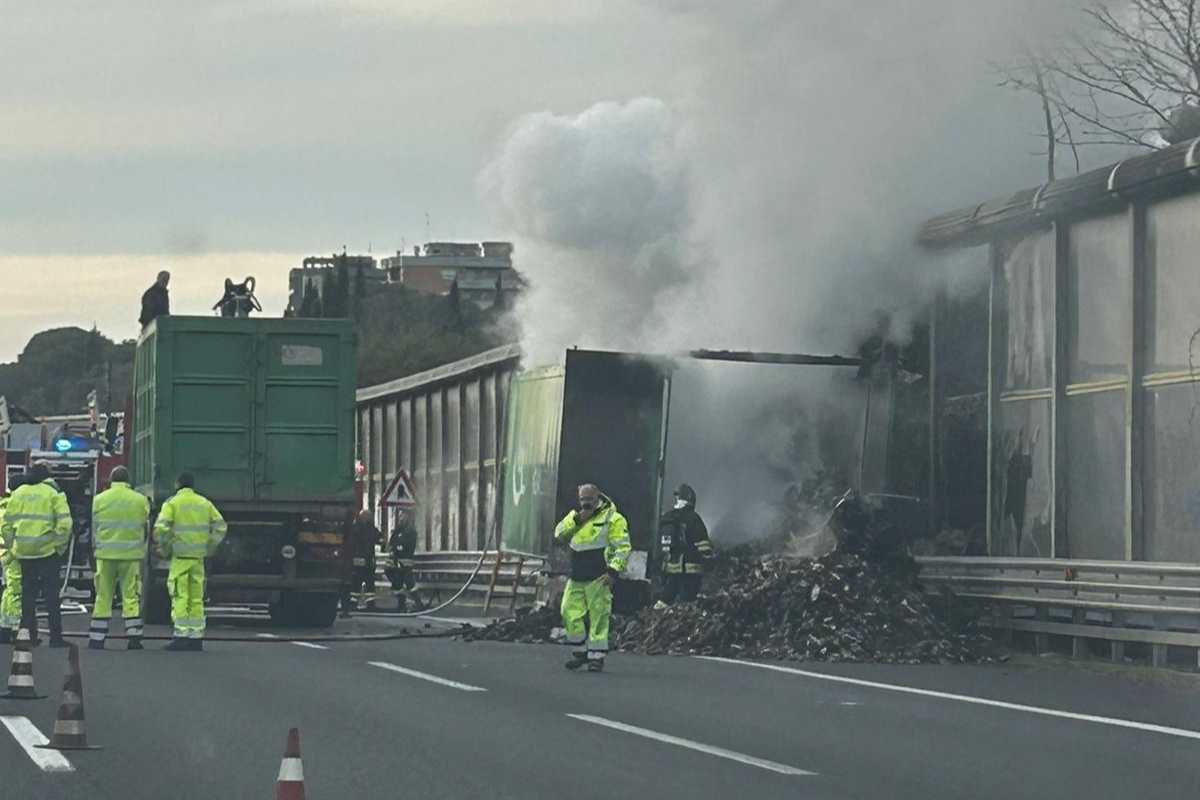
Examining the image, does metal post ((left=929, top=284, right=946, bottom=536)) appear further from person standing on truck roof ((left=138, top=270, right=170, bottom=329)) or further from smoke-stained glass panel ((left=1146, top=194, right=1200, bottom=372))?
person standing on truck roof ((left=138, top=270, right=170, bottom=329))

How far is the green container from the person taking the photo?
24.7m

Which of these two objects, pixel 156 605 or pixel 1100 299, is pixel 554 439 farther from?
pixel 1100 299

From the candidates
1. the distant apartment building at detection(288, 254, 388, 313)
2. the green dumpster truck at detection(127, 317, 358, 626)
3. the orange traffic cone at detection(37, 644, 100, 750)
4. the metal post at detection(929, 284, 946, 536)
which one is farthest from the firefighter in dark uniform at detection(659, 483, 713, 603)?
the distant apartment building at detection(288, 254, 388, 313)

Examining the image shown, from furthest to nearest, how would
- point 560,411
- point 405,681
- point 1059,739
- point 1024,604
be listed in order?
point 560,411, point 1024,604, point 405,681, point 1059,739

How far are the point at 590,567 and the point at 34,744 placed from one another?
7.35 meters

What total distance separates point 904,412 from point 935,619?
15.9ft

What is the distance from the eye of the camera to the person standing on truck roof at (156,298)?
25.8 metres

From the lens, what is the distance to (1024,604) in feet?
68.3

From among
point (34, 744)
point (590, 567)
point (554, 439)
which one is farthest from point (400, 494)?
point (34, 744)

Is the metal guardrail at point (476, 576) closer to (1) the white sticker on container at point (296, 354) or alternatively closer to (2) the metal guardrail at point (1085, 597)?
(1) the white sticker on container at point (296, 354)

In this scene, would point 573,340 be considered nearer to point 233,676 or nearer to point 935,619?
point 935,619

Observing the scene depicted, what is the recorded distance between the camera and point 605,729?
1339cm

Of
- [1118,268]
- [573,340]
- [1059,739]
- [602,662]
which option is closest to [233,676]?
[602,662]

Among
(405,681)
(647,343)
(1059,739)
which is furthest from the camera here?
(647,343)
